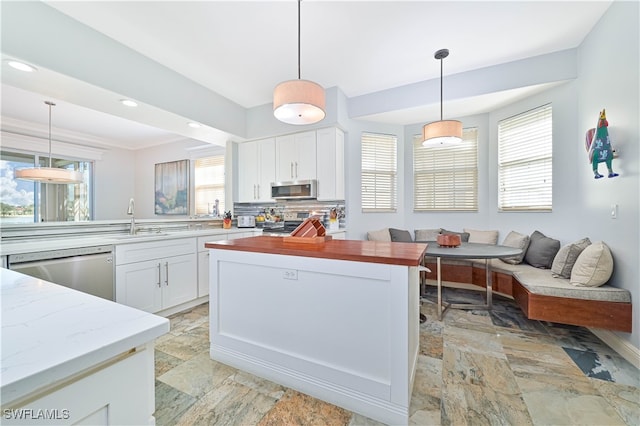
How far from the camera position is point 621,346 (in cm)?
218

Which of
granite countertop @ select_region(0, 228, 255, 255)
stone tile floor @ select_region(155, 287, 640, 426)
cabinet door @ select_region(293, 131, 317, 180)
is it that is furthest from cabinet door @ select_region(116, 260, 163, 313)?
cabinet door @ select_region(293, 131, 317, 180)

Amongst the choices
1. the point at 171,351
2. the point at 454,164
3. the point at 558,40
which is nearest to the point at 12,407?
the point at 171,351

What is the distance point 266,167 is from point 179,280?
2.14 meters

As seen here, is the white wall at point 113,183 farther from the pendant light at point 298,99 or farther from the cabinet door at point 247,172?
the pendant light at point 298,99

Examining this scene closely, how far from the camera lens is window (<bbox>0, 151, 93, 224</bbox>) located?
15.3ft

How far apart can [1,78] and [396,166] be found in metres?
4.64

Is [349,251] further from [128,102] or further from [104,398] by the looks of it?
[128,102]

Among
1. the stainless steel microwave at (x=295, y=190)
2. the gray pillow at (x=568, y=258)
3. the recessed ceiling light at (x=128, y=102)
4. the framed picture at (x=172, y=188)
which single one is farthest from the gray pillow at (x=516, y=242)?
the framed picture at (x=172, y=188)

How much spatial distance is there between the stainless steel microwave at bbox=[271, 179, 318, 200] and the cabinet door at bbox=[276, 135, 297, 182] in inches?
4.2

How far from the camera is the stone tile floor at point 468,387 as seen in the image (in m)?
1.56

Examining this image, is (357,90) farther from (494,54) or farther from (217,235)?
(217,235)

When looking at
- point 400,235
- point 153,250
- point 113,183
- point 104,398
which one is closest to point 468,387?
point 104,398

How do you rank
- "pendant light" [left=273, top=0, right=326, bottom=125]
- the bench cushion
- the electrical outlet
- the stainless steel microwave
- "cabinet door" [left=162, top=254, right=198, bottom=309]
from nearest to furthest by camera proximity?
the electrical outlet → "pendant light" [left=273, top=0, right=326, bottom=125] → the bench cushion → "cabinet door" [left=162, top=254, right=198, bottom=309] → the stainless steel microwave

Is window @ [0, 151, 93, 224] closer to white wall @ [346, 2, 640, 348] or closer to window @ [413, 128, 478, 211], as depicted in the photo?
white wall @ [346, 2, 640, 348]
